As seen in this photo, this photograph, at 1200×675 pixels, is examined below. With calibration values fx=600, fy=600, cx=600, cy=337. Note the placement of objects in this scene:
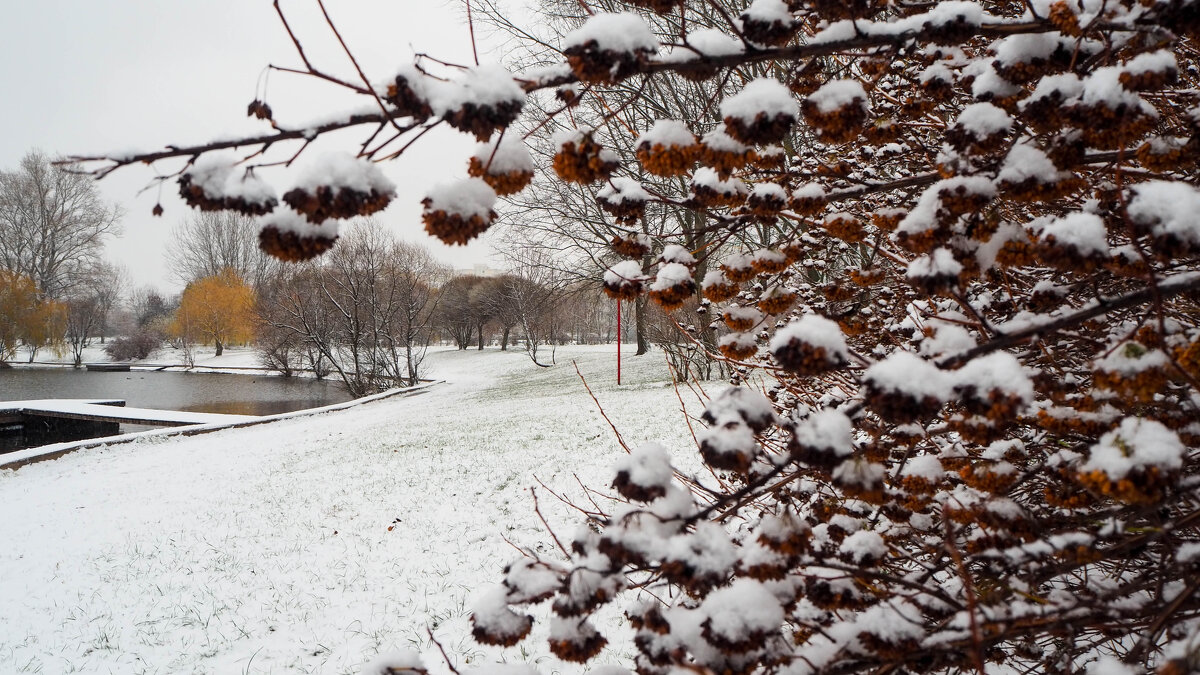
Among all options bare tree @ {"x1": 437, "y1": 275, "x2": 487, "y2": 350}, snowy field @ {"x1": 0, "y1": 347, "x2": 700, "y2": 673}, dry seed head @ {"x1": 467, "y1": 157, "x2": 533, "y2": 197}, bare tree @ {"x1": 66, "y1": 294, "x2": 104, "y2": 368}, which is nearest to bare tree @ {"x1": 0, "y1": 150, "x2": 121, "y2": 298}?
bare tree @ {"x1": 66, "y1": 294, "x2": 104, "y2": 368}

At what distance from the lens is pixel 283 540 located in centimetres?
559

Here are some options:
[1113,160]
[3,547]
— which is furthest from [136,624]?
[1113,160]

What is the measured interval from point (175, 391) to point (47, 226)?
22.6 m

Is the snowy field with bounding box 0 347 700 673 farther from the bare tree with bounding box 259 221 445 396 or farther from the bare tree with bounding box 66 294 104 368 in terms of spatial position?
the bare tree with bounding box 66 294 104 368

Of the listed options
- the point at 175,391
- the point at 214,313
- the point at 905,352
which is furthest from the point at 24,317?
the point at 905,352

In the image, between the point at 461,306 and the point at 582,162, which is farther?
the point at 461,306

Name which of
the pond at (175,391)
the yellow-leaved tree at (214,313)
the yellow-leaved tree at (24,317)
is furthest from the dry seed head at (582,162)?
the yellow-leaved tree at (214,313)

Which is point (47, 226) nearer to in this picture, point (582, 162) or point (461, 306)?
point (461, 306)

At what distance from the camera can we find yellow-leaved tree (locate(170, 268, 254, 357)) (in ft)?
131

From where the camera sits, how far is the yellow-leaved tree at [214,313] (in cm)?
3984

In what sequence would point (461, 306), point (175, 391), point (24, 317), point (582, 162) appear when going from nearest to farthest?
point (582, 162)
point (175, 391)
point (24, 317)
point (461, 306)

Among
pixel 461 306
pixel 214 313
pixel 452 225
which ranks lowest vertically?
pixel 452 225

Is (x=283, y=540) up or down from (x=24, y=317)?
down

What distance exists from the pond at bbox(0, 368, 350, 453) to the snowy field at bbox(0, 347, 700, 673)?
840 cm
